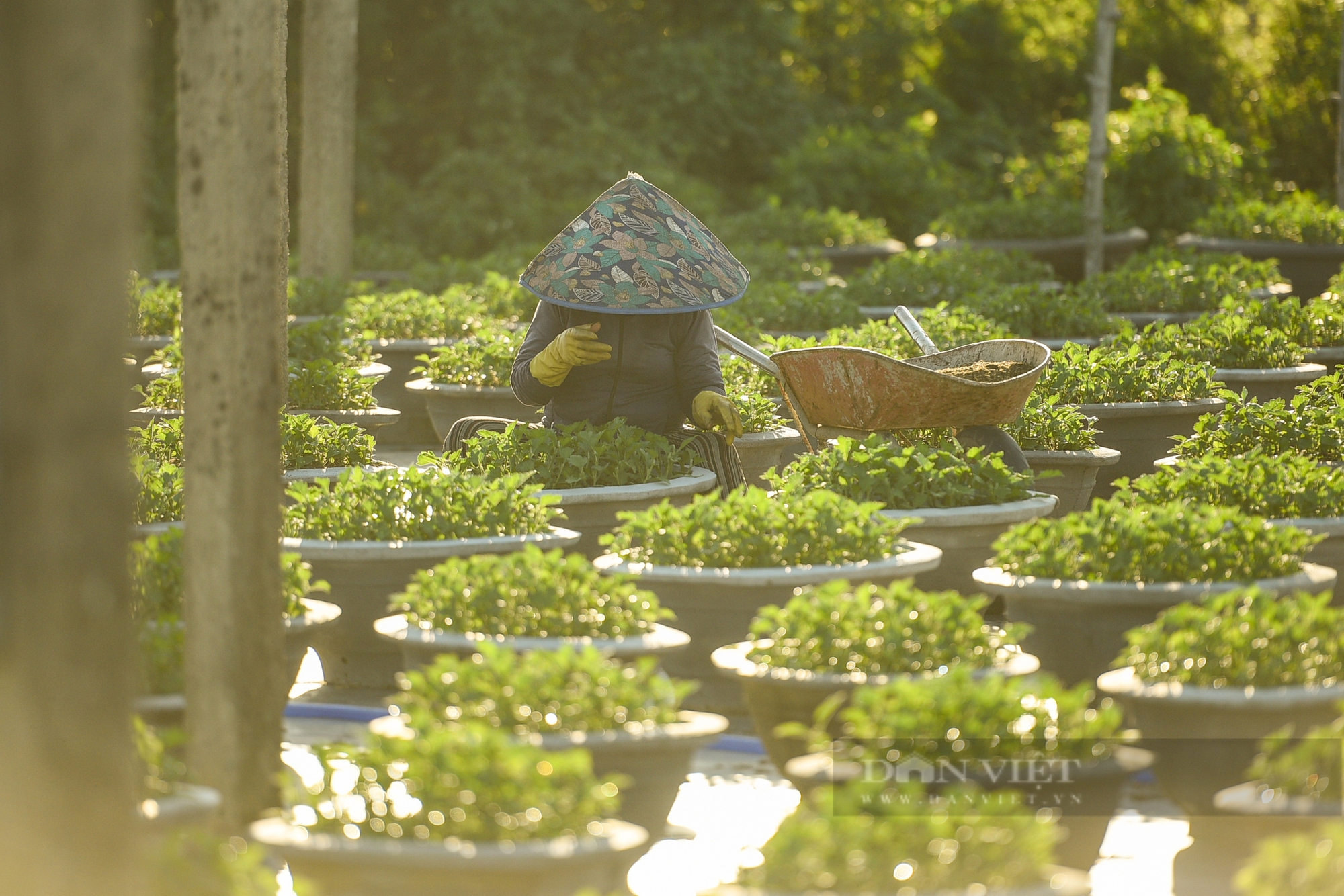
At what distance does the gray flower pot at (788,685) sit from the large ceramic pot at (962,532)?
136 centimetres

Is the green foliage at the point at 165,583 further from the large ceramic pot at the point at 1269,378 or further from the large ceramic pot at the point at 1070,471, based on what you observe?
the large ceramic pot at the point at 1269,378

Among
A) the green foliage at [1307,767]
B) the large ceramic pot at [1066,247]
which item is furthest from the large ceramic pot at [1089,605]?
the large ceramic pot at [1066,247]

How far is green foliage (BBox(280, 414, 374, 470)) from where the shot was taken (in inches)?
278

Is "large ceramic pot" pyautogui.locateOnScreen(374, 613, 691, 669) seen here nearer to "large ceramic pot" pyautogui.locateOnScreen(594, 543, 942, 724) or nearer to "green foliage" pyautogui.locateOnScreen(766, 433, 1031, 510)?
"large ceramic pot" pyautogui.locateOnScreen(594, 543, 942, 724)

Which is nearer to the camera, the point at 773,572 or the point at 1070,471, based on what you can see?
the point at 773,572

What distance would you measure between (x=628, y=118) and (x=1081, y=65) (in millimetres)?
9214

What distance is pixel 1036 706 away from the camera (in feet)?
12.5

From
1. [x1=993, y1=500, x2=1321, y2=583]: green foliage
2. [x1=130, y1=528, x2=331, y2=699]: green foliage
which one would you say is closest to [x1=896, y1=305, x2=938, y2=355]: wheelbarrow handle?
[x1=993, y1=500, x2=1321, y2=583]: green foliage

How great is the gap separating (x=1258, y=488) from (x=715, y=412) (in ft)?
6.65

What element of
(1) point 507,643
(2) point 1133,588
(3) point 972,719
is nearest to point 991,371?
(2) point 1133,588

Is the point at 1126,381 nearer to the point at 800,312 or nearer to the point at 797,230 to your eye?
the point at 800,312

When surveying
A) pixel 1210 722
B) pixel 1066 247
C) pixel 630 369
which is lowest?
pixel 1066 247

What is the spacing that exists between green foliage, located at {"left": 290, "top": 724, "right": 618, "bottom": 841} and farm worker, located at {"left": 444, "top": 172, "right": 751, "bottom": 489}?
308cm

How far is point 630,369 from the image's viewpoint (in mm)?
6695
